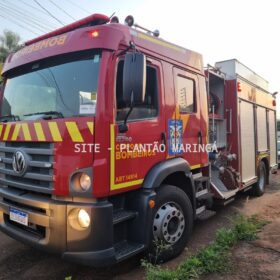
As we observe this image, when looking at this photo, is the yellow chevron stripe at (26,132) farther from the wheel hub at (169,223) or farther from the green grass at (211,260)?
the green grass at (211,260)

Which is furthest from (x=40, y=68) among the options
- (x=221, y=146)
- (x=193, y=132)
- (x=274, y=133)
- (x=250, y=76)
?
(x=274, y=133)

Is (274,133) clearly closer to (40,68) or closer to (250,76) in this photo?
(250,76)

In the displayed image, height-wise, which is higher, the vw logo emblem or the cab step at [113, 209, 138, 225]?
the vw logo emblem

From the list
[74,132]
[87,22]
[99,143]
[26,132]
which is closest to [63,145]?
[74,132]

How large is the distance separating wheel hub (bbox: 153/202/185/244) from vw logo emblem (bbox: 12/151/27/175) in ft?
5.45

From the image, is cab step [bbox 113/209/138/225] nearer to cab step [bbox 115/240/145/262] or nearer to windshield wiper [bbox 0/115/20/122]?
cab step [bbox 115/240/145/262]

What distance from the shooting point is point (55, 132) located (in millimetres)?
3416

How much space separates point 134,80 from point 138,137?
0.79 m

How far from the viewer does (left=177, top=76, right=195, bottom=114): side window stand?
4590 millimetres

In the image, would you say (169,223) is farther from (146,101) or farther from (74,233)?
(146,101)

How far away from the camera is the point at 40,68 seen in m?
3.89

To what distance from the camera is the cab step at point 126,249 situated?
3.40 meters

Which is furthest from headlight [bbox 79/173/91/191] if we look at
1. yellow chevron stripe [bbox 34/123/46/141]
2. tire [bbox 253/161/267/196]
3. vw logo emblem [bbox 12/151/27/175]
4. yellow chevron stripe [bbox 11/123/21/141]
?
tire [bbox 253/161/267/196]

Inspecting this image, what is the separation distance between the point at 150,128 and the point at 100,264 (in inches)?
64.3
